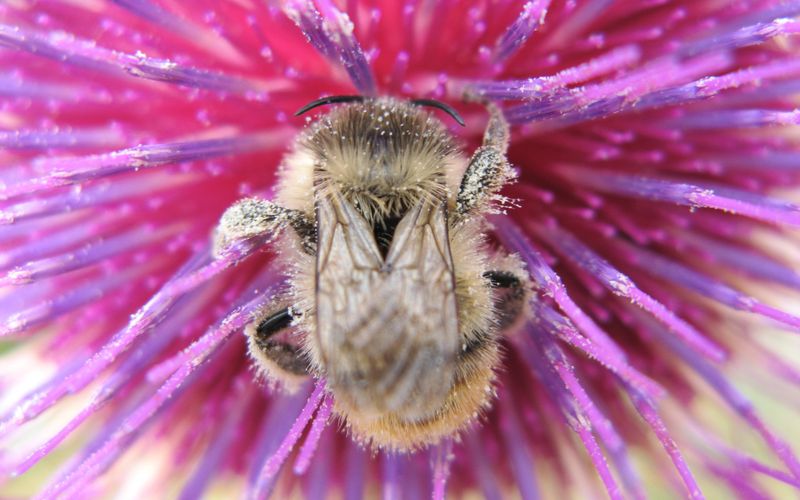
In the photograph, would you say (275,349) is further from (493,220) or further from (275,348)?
(493,220)

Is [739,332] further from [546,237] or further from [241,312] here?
[241,312]

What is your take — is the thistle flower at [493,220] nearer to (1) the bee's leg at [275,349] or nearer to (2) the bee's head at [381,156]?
(1) the bee's leg at [275,349]

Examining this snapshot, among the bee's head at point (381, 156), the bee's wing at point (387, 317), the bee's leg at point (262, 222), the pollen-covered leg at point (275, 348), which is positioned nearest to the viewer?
the bee's wing at point (387, 317)

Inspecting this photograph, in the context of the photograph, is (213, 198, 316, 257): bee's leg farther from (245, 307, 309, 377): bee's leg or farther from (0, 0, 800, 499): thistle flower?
(245, 307, 309, 377): bee's leg

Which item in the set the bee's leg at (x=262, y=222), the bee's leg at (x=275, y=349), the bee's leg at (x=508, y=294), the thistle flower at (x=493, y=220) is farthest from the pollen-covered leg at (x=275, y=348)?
the bee's leg at (x=508, y=294)

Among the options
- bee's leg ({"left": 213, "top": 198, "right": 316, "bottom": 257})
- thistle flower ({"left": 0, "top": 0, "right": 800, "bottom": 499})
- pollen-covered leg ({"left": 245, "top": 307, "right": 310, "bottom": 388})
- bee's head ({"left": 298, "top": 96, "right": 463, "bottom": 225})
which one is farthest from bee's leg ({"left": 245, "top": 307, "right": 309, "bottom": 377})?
bee's head ({"left": 298, "top": 96, "right": 463, "bottom": 225})

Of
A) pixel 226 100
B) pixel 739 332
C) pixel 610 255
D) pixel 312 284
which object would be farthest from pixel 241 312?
pixel 739 332
